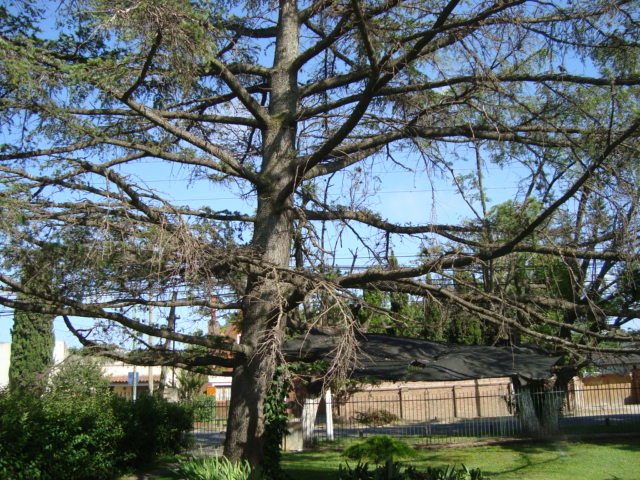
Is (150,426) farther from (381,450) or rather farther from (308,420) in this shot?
(381,450)

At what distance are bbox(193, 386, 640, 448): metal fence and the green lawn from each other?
1261 mm

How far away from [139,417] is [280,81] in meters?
8.99

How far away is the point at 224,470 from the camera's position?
26.0 ft

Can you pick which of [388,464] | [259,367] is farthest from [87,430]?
[388,464]

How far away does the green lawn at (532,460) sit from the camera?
470 inches

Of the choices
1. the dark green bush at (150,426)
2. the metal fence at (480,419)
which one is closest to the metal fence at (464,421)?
the metal fence at (480,419)

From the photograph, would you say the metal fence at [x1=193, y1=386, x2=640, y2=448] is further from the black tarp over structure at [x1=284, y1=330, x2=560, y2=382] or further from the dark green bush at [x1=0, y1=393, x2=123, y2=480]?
the black tarp over structure at [x1=284, y1=330, x2=560, y2=382]

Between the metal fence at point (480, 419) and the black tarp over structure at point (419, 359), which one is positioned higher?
the black tarp over structure at point (419, 359)

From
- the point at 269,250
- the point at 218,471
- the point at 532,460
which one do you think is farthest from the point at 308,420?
the point at 218,471

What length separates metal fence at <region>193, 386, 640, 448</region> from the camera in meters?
18.3

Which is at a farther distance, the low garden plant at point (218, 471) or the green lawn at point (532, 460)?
the green lawn at point (532, 460)

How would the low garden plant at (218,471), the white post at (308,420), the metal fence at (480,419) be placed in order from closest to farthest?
the low garden plant at (218,471) → the metal fence at (480,419) → the white post at (308,420)

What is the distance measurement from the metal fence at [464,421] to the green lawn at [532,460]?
1261 mm

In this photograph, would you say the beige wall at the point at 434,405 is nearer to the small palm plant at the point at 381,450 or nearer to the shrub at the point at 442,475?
the small palm plant at the point at 381,450
